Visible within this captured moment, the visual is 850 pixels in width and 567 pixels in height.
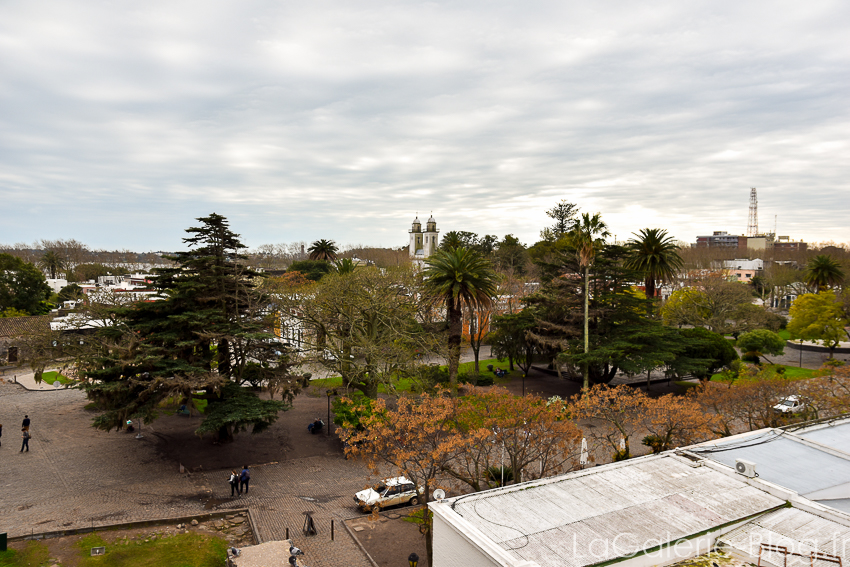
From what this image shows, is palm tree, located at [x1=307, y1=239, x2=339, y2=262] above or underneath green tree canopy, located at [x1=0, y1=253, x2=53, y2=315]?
above

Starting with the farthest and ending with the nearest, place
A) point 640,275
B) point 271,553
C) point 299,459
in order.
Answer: point 640,275 → point 299,459 → point 271,553

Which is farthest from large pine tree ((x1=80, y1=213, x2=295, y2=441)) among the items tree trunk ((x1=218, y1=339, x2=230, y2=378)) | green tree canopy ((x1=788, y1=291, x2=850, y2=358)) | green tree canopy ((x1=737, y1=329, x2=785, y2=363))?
green tree canopy ((x1=788, y1=291, x2=850, y2=358))

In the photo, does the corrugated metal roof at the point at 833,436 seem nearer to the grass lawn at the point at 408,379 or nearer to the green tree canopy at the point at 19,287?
the grass lawn at the point at 408,379

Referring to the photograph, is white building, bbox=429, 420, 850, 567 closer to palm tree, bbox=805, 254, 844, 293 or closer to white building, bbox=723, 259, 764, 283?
palm tree, bbox=805, 254, 844, 293

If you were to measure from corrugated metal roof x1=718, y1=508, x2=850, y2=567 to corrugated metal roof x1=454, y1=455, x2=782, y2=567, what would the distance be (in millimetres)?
334

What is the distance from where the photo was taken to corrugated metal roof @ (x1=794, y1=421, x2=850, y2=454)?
52.3ft

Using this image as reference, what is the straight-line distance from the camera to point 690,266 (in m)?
81.6

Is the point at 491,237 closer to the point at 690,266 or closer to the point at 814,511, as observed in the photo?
the point at 690,266

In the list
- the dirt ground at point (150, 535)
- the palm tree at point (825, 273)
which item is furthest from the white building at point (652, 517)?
the palm tree at point (825, 273)

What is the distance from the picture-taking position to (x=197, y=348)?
23.5m

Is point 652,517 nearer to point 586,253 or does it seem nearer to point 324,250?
point 586,253

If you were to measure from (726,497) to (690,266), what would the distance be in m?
79.1

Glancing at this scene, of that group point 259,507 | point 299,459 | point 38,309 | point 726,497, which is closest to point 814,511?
point 726,497

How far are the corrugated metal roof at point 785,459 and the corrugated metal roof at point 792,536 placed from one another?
192cm
